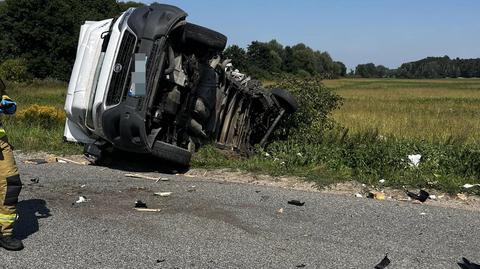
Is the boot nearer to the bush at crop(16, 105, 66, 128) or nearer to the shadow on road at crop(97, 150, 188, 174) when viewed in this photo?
the shadow on road at crop(97, 150, 188, 174)

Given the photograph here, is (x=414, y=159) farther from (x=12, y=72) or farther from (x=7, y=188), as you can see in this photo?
(x=12, y=72)

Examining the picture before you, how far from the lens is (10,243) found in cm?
429

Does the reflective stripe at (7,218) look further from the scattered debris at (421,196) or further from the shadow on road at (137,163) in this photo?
the scattered debris at (421,196)

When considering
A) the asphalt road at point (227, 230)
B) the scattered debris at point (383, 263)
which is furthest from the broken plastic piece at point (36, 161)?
the scattered debris at point (383, 263)

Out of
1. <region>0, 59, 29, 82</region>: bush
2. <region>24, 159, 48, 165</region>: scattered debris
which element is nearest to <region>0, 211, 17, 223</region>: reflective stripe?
<region>24, 159, 48, 165</region>: scattered debris

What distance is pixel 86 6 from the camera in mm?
78688

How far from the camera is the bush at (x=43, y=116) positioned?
12422 millimetres

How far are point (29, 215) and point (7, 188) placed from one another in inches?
46.6

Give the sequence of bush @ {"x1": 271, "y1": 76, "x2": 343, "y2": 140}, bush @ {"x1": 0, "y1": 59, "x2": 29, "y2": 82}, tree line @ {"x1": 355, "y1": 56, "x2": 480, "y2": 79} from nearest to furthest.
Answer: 1. bush @ {"x1": 271, "y1": 76, "x2": 343, "y2": 140}
2. bush @ {"x1": 0, "y1": 59, "x2": 29, "y2": 82}
3. tree line @ {"x1": 355, "y1": 56, "x2": 480, "y2": 79}

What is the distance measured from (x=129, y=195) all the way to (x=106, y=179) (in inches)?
40.8

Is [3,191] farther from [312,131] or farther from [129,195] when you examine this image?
[312,131]

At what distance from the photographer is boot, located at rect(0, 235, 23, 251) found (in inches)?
169

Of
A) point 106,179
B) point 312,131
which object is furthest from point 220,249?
point 312,131

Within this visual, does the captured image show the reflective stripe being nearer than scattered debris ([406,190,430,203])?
Yes
